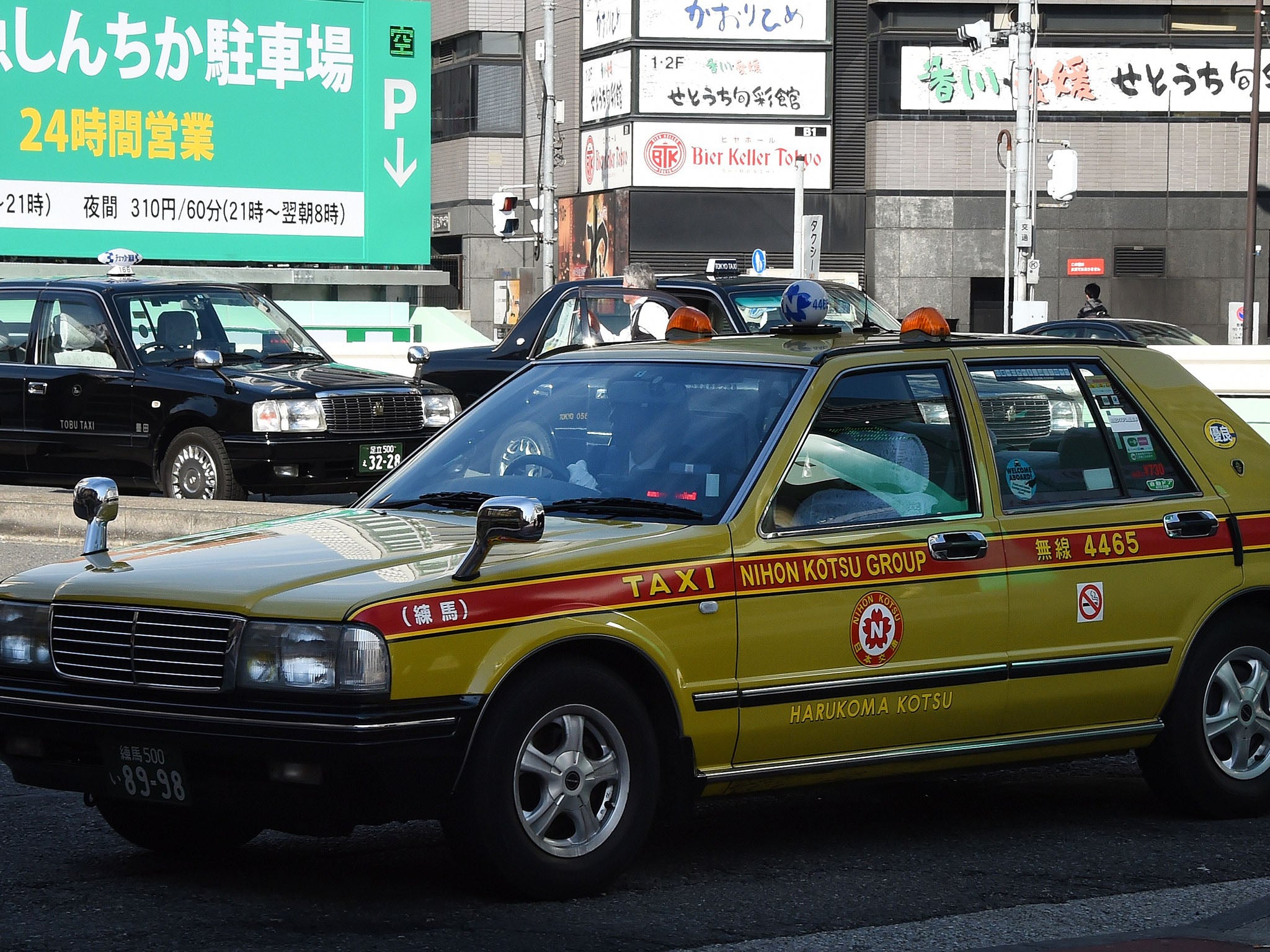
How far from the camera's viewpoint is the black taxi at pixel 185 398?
13.8 metres

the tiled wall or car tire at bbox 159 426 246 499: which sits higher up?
the tiled wall

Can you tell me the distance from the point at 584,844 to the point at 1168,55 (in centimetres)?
4337

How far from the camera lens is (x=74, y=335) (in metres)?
14.5

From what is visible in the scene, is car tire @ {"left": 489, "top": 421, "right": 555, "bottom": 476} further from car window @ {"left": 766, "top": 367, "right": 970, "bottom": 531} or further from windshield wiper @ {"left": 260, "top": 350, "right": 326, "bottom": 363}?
windshield wiper @ {"left": 260, "top": 350, "right": 326, "bottom": 363}

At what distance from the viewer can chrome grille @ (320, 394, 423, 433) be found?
1388 cm

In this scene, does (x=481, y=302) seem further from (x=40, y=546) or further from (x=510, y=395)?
(x=510, y=395)

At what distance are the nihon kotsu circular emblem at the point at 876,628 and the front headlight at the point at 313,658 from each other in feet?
4.74

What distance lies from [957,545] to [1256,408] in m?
14.2

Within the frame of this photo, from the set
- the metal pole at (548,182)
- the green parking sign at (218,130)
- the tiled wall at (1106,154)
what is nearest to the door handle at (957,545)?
the green parking sign at (218,130)

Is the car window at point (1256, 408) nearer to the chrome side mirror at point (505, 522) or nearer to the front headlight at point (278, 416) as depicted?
the front headlight at point (278, 416)

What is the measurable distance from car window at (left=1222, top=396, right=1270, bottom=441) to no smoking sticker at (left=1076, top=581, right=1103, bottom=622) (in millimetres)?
13352

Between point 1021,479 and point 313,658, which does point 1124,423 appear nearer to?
point 1021,479

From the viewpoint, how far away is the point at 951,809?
21.3ft

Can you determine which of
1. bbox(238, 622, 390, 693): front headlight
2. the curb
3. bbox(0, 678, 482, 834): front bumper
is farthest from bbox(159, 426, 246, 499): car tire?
bbox(238, 622, 390, 693): front headlight
